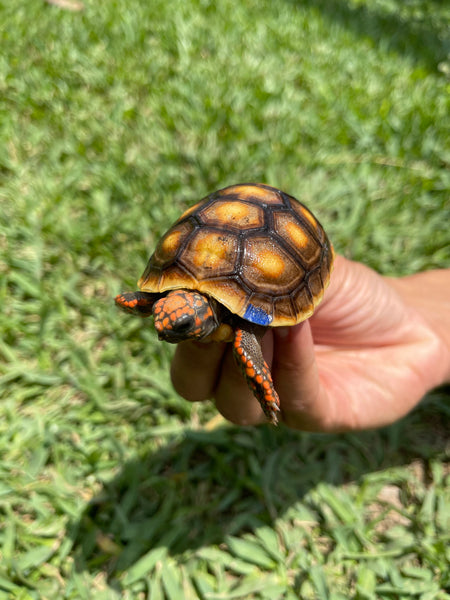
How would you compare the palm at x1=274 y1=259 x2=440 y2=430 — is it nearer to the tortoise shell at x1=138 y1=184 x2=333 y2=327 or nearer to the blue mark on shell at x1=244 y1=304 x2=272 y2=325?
the tortoise shell at x1=138 y1=184 x2=333 y2=327

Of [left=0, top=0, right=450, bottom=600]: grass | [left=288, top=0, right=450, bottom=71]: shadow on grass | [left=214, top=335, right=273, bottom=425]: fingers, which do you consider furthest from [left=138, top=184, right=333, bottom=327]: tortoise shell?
[left=288, top=0, right=450, bottom=71]: shadow on grass

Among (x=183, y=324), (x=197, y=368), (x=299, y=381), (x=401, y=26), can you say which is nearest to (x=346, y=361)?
(x=299, y=381)

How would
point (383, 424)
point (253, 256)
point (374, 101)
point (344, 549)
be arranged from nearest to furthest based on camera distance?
point (253, 256)
point (344, 549)
point (383, 424)
point (374, 101)

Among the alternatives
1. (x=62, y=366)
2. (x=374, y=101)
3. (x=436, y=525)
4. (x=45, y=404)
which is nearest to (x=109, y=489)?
(x=45, y=404)

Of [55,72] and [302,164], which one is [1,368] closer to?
[302,164]

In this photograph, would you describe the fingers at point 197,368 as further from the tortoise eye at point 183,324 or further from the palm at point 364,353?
the palm at point 364,353

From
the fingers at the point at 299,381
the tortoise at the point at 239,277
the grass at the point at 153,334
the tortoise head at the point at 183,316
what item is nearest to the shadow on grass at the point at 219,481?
the grass at the point at 153,334

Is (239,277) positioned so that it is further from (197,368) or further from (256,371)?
→ (197,368)
